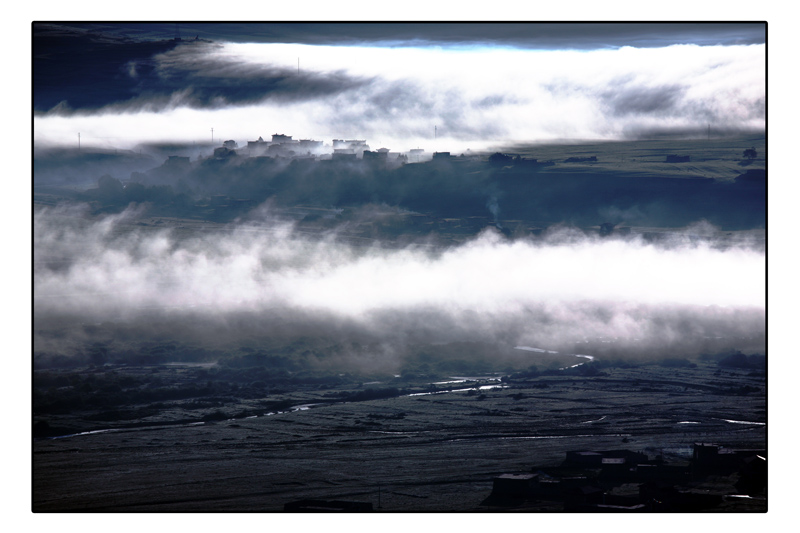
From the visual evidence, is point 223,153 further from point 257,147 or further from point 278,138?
point 278,138

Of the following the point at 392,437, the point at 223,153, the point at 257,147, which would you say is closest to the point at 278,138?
the point at 257,147

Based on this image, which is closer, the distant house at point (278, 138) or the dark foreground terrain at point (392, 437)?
the dark foreground terrain at point (392, 437)

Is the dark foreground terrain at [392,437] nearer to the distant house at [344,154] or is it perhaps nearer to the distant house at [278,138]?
the distant house at [344,154]

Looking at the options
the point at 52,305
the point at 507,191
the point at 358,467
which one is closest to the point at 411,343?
the point at 358,467

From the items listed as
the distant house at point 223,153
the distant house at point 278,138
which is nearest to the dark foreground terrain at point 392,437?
the distant house at point 223,153

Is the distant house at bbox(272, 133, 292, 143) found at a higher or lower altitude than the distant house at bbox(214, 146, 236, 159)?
higher

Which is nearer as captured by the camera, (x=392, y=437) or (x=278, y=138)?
(x=392, y=437)

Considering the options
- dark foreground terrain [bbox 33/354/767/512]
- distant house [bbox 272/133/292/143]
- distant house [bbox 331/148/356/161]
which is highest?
distant house [bbox 272/133/292/143]

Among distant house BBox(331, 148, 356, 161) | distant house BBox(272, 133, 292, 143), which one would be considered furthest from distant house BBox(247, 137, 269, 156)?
distant house BBox(331, 148, 356, 161)

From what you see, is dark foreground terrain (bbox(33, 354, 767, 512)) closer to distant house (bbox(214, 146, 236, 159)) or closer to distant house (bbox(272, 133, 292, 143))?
distant house (bbox(214, 146, 236, 159))
